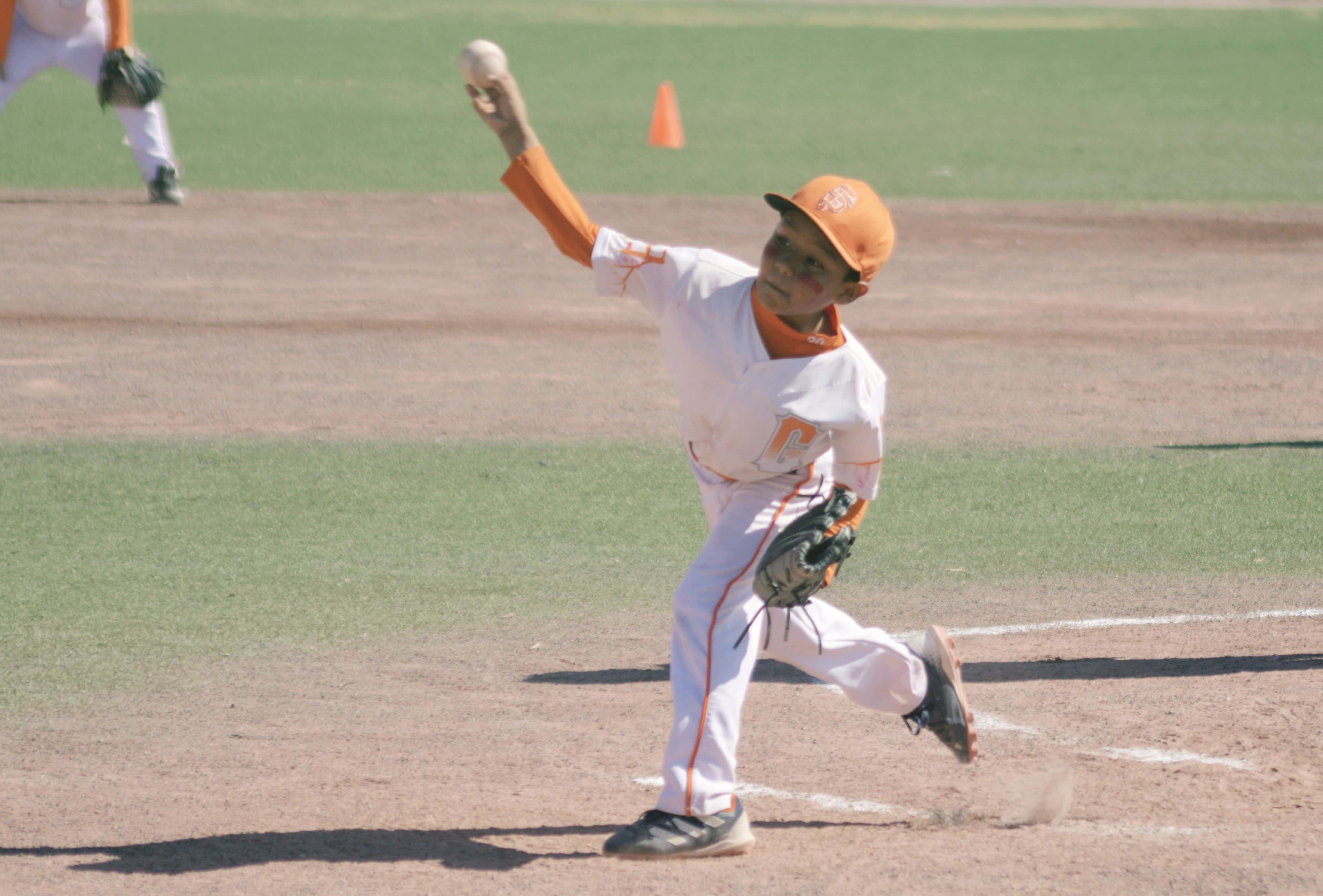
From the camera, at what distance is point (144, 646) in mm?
5930

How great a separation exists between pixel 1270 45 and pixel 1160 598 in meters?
25.4

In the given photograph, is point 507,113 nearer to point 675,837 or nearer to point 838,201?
point 838,201

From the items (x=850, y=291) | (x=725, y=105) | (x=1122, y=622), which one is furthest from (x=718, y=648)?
(x=725, y=105)

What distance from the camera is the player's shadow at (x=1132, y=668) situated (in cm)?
581

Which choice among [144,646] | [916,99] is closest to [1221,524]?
[144,646]

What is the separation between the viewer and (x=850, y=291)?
429cm

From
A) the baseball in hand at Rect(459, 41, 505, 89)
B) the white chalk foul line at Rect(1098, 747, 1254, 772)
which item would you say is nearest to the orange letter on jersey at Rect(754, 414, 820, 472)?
the baseball in hand at Rect(459, 41, 505, 89)

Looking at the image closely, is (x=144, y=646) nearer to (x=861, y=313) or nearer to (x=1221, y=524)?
(x=1221, y=524)

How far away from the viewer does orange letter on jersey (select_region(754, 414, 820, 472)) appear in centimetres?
422

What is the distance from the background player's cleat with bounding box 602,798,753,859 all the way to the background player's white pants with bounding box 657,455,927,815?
24 mm

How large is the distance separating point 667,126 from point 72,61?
7070 millimetres

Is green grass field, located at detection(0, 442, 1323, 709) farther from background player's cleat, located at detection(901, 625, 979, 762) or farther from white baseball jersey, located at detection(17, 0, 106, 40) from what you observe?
white baseball jersey, located at detection(17, 0, 106, 40)

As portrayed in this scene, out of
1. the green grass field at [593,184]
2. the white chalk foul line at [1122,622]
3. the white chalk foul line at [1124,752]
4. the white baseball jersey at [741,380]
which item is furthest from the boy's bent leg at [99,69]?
the white chalk foul line at [1124,752]

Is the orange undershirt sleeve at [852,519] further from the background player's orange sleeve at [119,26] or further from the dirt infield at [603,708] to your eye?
the background player's orange sleeve at [119,26]
